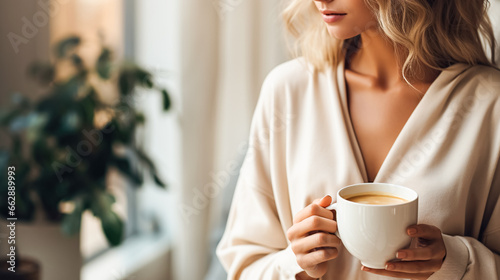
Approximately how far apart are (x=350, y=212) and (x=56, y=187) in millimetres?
874

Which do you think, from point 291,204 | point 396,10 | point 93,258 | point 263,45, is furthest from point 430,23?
point 93,258

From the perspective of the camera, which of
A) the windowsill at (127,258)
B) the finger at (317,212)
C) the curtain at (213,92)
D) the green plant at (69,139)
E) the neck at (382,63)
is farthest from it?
the windowsill at (127,258)

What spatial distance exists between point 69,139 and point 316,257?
2.67 ft

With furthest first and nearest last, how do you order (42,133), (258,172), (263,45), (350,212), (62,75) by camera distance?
(263,45)
(62,75)
(42,133)
(258,172)
(350,212)

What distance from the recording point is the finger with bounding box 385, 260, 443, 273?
71 cm

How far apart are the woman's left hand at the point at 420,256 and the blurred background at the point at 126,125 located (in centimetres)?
63

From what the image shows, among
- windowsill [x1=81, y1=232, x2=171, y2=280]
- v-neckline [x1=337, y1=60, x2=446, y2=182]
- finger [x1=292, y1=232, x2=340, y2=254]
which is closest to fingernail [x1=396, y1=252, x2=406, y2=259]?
finger [x1=292, y1=232, x2=340, y2=254]

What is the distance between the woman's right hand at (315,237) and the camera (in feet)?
2.51

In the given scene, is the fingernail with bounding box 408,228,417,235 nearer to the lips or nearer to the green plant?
the lips

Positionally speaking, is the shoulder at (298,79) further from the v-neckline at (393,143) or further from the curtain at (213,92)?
the curtain at (213,92)

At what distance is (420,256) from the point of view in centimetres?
73

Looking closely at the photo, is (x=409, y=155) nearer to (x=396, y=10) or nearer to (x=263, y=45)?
(x=396, y=10)

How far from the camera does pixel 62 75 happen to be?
1483mm

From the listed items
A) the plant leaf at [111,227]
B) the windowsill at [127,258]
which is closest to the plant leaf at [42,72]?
the plant leaf at [111,227]
